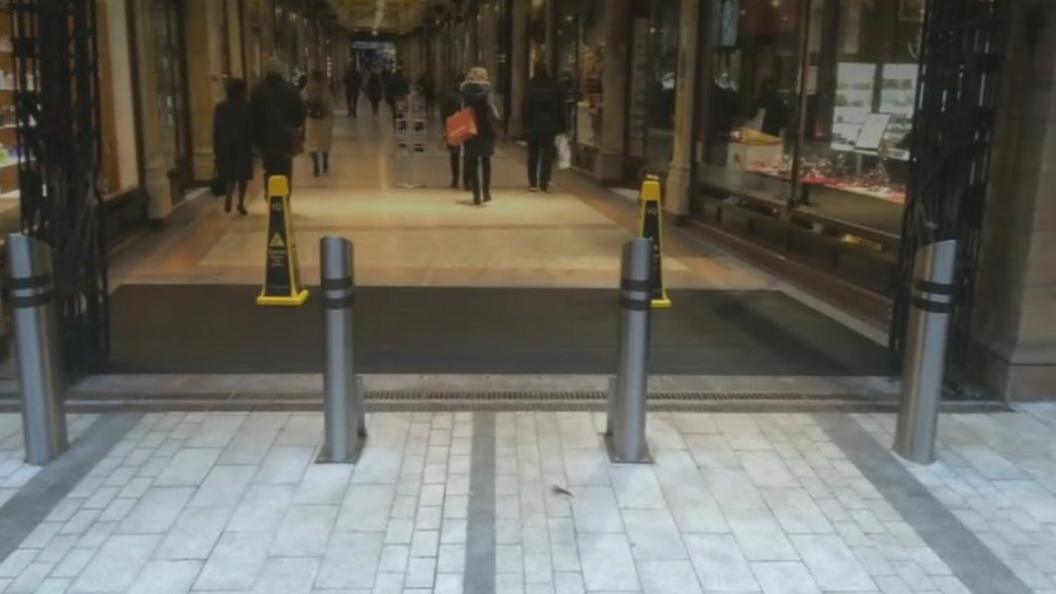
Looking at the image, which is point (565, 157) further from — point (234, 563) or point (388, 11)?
point (388, 11)

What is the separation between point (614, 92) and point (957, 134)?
10.1 metres

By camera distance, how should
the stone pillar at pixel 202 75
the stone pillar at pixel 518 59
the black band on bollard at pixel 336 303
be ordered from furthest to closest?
the stone pillar at pixel 518 59 → the stone pillar at pixel 202 75 → the black band on bollard at pixel 336 303

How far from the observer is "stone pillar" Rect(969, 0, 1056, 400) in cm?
518

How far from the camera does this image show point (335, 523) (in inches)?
157

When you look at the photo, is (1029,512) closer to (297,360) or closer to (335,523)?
(335,523)

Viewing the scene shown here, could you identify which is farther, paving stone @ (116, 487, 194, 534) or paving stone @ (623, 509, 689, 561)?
paving stone @ (116, 487, 194, 534)

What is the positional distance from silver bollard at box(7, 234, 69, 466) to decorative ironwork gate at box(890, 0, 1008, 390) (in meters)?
4.71

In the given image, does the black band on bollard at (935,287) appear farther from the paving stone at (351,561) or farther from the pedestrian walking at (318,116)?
the pedestrian walking at (318,116)

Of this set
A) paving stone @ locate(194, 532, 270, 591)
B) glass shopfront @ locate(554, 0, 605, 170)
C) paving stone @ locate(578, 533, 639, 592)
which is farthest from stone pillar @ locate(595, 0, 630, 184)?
paving stone @ locate(194, 532, 270, 591)

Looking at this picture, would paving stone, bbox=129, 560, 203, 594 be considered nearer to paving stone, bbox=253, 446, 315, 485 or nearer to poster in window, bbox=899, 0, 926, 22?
paving stone, bbox=253, 446, 315, 485

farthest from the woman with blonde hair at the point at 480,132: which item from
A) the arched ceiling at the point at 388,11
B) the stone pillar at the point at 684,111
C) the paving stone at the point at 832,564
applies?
the arched ceiling at the point at 388,11

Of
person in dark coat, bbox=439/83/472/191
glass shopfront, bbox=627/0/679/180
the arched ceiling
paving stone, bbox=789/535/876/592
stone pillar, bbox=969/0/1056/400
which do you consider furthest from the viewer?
the arched ceiling

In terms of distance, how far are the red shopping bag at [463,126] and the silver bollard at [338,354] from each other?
Result: 9003 millimetres

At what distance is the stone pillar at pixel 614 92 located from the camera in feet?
49.3
